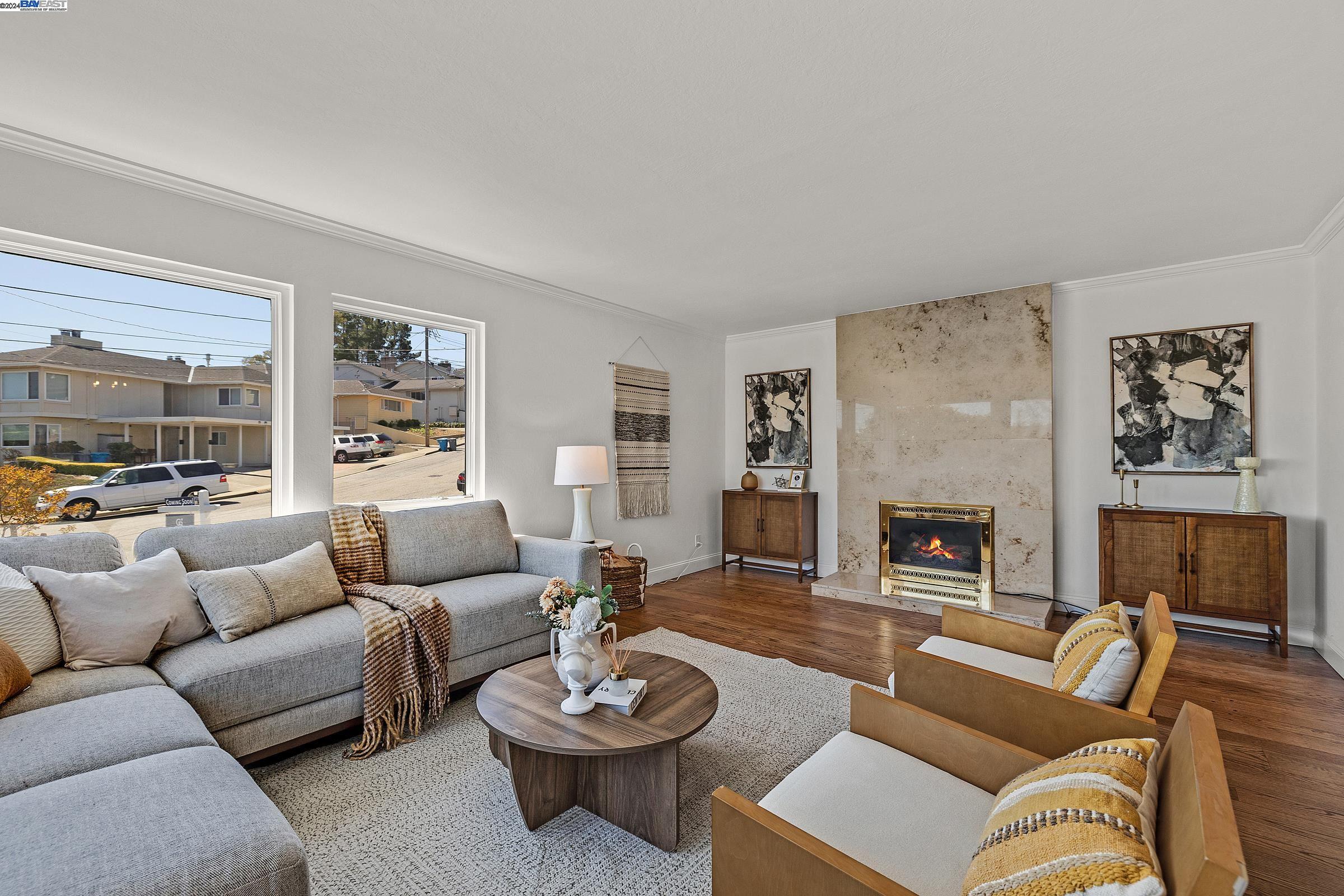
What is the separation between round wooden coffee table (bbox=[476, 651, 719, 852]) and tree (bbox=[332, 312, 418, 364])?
2393 millimetres

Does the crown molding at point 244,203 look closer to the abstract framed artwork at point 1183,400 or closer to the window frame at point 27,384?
the window frame at point 27,384

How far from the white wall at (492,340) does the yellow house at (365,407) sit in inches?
5.3

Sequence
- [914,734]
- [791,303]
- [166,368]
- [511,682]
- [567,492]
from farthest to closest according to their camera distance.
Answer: [791,303] → [567,492] → [166,368] → [511,682] → [914,734]

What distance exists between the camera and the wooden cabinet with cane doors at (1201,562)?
3553 mm

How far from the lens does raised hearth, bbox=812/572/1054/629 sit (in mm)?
4180

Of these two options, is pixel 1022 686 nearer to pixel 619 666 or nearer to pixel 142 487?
pixel 619 666

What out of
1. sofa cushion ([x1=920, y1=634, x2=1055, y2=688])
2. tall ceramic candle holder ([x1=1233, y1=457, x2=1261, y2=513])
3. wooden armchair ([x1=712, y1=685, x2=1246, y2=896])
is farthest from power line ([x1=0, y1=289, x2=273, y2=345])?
tall ceramic candle holder ([x1=1233, y1=457, x2=1261, y2=513])

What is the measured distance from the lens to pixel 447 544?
3.46 m

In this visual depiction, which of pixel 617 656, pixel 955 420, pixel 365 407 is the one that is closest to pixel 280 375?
pixel 365 407

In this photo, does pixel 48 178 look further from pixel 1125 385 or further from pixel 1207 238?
pixel 1125 385

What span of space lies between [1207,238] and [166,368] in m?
5.91

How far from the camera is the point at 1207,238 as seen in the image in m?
3.54

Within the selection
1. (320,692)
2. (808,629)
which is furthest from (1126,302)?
(320,692)

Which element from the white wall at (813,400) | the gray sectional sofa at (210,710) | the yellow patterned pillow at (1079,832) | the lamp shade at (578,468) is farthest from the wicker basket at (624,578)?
the yellow patterned pillow at (1079,832)
